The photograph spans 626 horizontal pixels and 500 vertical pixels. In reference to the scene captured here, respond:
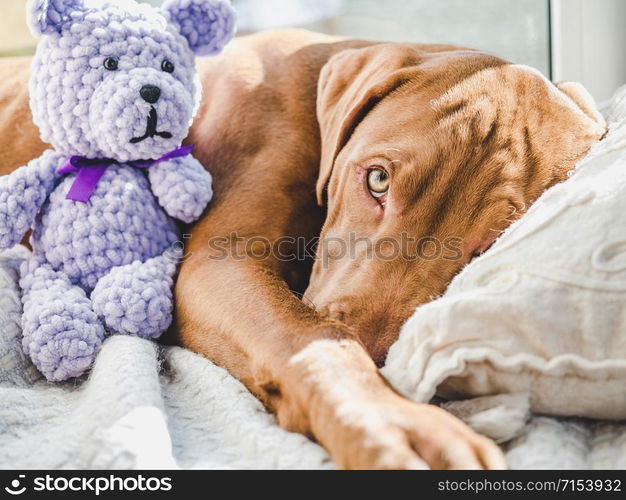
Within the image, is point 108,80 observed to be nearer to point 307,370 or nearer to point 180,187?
point 180,187

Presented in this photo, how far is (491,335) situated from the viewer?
3.44 feet

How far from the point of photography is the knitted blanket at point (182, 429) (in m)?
0.97

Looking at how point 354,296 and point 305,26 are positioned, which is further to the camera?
point 305,26

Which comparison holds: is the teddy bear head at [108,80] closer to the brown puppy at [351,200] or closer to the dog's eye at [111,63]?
the dog's eye at [111,63]

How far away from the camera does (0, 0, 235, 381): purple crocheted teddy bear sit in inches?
56.4

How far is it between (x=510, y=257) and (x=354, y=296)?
340 mm

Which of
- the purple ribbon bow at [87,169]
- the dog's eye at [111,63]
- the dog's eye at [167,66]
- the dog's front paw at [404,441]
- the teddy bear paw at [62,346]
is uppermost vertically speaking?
the dog's eye at [111,63]

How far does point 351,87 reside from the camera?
1751 mm

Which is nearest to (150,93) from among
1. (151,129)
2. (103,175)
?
(151,129)

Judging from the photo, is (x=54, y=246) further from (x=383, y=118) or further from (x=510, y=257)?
(x=510, y=257)

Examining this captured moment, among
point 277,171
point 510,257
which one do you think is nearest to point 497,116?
point 510,257

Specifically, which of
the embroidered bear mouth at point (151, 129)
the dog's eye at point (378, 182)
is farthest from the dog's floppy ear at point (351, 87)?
the embroidered bear mouth at point (151, 129)

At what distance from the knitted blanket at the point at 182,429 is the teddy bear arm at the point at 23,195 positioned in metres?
0.33

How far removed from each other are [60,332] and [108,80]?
0.53 meters
